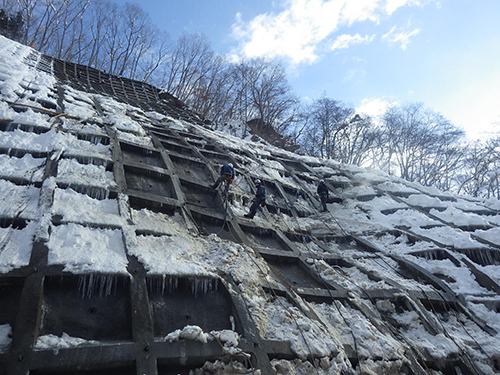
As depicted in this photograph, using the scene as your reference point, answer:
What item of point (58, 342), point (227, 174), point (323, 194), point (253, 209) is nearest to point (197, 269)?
point (58, 342)

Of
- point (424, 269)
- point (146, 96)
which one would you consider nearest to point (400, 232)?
point (424, 269)

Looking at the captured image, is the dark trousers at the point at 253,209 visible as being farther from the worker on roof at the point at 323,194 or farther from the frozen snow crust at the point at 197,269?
the worker on roof at the point at 323,194

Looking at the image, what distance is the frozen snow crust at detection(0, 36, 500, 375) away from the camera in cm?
291

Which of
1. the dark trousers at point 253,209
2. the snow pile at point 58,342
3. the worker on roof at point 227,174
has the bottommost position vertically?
the snow pile at point 58,342

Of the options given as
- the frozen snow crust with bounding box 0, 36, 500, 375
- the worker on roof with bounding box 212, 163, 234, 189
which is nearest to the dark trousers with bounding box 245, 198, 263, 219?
the frozen snow crust with bounding box 0, 36, 500, 375

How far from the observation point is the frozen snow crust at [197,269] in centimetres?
291

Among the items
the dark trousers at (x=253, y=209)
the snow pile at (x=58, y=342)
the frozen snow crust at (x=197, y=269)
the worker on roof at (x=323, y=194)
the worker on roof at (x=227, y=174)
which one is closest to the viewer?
the snow pile at (x=58, y=342)

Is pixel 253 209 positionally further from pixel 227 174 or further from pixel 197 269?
pixel 197 269

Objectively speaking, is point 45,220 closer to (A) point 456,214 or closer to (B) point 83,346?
(B) point 83,346

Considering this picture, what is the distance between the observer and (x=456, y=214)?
8734 mm

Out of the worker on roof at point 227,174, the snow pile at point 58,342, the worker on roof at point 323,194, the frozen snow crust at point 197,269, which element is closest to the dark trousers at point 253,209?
the frozen snow crust at point 197,269

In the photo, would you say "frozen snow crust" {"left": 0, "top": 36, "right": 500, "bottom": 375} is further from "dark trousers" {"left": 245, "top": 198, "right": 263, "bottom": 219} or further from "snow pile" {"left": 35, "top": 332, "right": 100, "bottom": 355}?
"dark trousers" {"left": 245, "top": 198, "right": 263, "bottom": 219}

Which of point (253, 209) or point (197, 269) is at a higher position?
point (253, 209)

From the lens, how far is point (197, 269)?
3982mm
